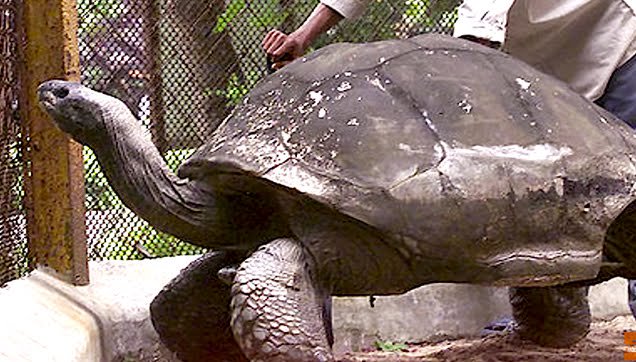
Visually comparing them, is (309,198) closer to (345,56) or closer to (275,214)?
(275,214)

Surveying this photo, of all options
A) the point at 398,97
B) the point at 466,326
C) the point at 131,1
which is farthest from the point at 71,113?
the point at 466,326

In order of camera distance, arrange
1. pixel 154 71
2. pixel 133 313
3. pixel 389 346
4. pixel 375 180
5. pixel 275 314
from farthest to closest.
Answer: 1. pixel 154 71
2. pixel 389 346
3. pixel 133 313
4. pixel 375 180
5. pixel 275 314

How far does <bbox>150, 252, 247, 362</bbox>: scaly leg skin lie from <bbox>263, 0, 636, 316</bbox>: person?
82cm

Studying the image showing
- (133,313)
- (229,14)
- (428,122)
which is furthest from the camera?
(229,14)

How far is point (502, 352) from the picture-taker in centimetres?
383

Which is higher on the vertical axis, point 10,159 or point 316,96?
point 316,96

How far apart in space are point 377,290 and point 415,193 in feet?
1.16

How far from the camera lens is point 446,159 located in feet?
9.25

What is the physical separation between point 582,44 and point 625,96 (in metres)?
0.23

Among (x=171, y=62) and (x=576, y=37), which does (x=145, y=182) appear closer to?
(x=171, y=62)

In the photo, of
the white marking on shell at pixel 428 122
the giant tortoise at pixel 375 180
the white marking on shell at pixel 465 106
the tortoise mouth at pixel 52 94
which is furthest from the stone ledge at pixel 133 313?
the white marking on shell at pixel 465 106

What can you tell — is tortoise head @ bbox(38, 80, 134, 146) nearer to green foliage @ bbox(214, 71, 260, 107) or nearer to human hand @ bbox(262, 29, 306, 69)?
human hand @ bbox(262, 29, 306, 69)

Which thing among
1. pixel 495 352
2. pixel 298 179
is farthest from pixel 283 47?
pixel 495 352

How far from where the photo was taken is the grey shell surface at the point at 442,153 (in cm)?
278
